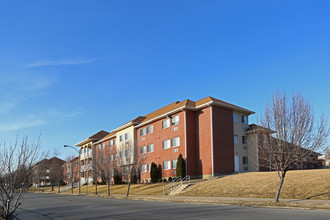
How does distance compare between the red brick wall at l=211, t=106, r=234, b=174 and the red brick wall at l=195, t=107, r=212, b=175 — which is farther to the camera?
the red brick wall at l=195, t=107, r=212, b=175

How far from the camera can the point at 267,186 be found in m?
24.0

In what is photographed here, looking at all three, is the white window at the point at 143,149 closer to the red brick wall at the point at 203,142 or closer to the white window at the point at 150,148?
the white window at the point at 150,148

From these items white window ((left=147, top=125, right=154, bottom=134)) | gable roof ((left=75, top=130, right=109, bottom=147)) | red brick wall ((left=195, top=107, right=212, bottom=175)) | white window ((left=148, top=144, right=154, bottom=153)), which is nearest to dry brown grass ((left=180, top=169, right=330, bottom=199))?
red brick wall ((left=195, top=107, right=212, bottom=175))

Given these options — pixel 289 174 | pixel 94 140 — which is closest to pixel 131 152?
pixel 289 174

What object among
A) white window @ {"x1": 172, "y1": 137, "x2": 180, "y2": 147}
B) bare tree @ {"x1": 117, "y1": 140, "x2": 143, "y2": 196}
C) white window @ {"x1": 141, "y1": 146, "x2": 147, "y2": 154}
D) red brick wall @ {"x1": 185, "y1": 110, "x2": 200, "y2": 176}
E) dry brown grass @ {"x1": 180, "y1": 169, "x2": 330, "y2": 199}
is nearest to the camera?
dry brown grass @ {"x1": 180, "y1": 169, "x2": 330, "y2": 199}

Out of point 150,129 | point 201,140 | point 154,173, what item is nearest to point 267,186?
point 201,140

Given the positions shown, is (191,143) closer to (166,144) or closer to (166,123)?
(166,144)

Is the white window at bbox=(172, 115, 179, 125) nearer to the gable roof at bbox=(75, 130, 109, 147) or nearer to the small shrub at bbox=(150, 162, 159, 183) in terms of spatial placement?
the small shrub at bbox=(150, 162, 159, 183)

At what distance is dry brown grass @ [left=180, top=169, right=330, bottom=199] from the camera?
20.6m

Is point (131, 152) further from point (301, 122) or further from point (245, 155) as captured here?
point (301, 122)

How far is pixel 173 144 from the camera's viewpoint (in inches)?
1590

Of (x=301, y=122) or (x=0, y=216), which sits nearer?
(x=0, y=216)

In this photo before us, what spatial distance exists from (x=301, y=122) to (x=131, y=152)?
898 inches

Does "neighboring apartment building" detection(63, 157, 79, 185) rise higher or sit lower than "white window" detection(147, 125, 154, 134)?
lower
